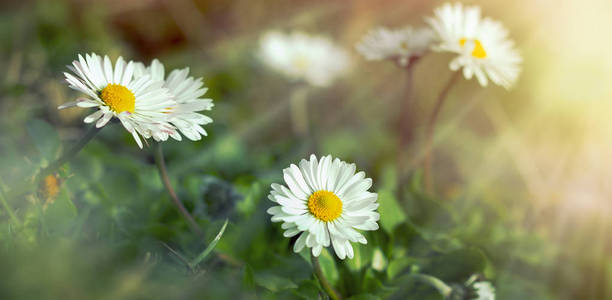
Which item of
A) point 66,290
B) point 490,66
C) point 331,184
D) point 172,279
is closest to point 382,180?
point 490,66

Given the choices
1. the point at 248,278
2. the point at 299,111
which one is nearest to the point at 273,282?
the point at 248,278

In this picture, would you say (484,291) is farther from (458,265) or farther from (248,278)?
(248,278)

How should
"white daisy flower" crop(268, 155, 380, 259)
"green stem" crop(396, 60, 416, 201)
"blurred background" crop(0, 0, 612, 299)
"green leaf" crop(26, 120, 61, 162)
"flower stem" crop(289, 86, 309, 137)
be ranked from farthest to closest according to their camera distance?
"flower stem" crop(289, 86, 309, 137) → "green stem" crop(396, 60, 416, 201) → "green leaf" crop(26, 120, 61, 162) → "blurred background" crop(0, 0, 612, 299) → "white daisy flower" crop(268, 155, 380, 259)

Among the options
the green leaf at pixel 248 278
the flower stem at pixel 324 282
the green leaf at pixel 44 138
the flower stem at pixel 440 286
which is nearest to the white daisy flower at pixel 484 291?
the flower stem at pixel 440 286

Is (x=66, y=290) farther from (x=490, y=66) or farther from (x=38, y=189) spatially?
(x=490, y=66)

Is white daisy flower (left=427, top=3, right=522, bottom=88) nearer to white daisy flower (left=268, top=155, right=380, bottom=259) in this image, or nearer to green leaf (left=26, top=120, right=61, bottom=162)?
white daisy flower (left=268, top=155, right=380, bottom=259)

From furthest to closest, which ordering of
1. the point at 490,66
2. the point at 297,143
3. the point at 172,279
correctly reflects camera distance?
the point at 297,143, the point at 490,66, the point at 172,279

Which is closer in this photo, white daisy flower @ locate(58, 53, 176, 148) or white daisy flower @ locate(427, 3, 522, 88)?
white daisy flower @ locate(58, 53, 176, 148)

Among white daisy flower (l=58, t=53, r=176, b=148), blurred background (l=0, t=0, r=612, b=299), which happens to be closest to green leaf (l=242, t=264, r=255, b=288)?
blurred background (l=0, t=0, r=612, b=299)
